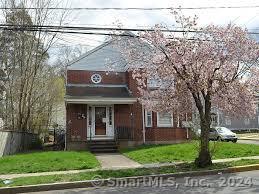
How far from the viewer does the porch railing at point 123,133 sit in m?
24.7

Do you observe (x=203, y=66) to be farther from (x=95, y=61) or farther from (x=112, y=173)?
(x=95, y=61)

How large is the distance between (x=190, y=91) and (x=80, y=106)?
12.0 metres

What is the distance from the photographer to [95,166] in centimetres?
1585

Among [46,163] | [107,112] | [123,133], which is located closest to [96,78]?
[107,112]

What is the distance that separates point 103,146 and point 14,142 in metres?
5.31

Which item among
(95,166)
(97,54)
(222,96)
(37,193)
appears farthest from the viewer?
(97,54)

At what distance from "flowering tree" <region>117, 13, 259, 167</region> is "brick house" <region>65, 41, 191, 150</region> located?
939cm

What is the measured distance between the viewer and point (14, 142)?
24.0 m

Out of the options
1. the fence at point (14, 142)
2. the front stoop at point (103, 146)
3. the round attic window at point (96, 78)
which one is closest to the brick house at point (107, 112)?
the round attic window at point (96, 78)

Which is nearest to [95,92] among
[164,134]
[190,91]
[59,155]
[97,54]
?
[97,54]

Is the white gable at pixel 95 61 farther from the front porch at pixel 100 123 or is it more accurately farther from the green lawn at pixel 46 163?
the green lawn at pixel 46 163

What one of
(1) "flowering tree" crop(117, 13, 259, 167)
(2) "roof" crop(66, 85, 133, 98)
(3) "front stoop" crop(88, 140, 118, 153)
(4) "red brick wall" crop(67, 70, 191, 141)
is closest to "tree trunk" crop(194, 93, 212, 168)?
(1) "flowering tree" crop(117, 13, 259, 167)

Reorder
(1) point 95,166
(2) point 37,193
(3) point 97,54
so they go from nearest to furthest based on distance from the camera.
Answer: (2) point 37,193
(1) point 95,166
(3) point 97,54

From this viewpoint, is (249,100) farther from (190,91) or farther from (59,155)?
(59,155)
